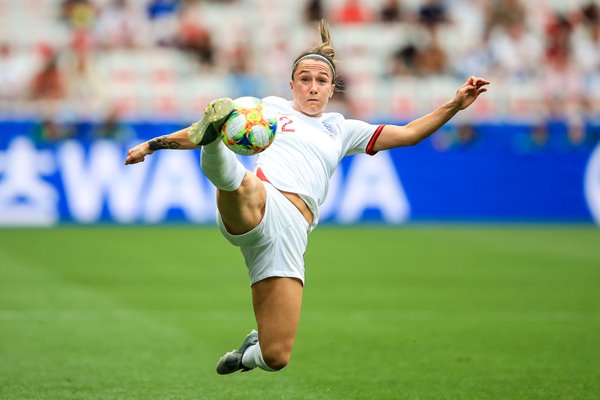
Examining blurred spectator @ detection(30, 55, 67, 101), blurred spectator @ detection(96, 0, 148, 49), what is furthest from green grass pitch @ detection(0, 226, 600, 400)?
blurred spectator @ detection(96, 0, 148, 49)

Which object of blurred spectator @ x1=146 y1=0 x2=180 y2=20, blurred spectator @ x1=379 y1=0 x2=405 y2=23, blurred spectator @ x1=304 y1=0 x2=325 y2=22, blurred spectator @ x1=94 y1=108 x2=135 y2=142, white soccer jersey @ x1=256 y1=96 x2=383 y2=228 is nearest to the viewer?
white soccer jersey @ x1=256 y1=96 x2=383 y2=228

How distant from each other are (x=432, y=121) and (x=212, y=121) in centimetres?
172

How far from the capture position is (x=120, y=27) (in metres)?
21.6

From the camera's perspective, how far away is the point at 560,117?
20688 mm

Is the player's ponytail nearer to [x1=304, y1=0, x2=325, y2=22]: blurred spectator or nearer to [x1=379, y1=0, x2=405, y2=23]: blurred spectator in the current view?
[x1=304, y1=0, x2=325, y2=22]: blurred spectator

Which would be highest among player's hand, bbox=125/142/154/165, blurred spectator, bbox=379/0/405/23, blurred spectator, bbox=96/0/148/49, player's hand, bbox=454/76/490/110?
blurred spectator, bbox=96/0/148/49

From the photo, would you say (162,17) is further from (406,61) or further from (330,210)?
(330,210)

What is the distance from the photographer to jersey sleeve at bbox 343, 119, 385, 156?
276 inches

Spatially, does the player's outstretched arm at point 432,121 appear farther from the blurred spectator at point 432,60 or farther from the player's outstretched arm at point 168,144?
the blurred spectator at point 432,60

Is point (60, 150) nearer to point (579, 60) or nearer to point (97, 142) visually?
point (97, 142)

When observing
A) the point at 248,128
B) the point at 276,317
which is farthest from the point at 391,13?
the point at 248,128

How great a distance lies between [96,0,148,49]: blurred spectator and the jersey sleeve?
15106mm

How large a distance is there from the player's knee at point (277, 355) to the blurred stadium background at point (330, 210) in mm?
508

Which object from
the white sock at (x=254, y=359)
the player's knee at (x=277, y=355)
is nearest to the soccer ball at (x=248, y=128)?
the player's knee at (x=277, y=355)
